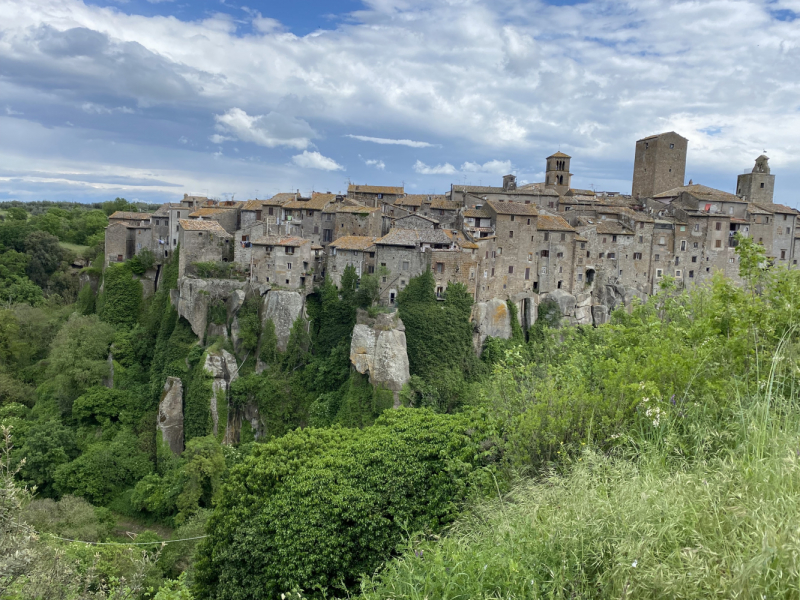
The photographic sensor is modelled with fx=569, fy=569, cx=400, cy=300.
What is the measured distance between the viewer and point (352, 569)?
17.0 metres

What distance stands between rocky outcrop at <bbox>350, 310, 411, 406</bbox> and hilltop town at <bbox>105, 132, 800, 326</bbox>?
301cm

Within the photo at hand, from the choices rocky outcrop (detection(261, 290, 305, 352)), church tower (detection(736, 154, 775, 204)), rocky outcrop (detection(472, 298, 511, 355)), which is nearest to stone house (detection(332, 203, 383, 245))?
rocky outcrop (detection(261, 290, 305, 352))

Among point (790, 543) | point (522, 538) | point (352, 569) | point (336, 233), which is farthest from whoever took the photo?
point (336, 233)

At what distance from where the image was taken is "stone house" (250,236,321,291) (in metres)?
44.2

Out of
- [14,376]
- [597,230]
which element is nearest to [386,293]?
[597,230]

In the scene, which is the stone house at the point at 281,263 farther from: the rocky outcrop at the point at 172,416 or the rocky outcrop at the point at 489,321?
the rocky outcrop at the point at 489,321

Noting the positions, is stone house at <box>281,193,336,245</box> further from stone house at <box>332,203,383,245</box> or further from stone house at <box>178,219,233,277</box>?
stone house at <box>178,219,233,277</box>

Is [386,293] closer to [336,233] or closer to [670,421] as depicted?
[336,233]

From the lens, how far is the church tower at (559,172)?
65.1 meters

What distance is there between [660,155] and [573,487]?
2580 inches

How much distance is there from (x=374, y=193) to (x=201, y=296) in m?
22.7

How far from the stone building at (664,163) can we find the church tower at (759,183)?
6.88 meters

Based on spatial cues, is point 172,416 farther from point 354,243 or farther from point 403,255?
point 403,255

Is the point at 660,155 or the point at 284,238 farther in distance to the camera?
the point at 660,155
